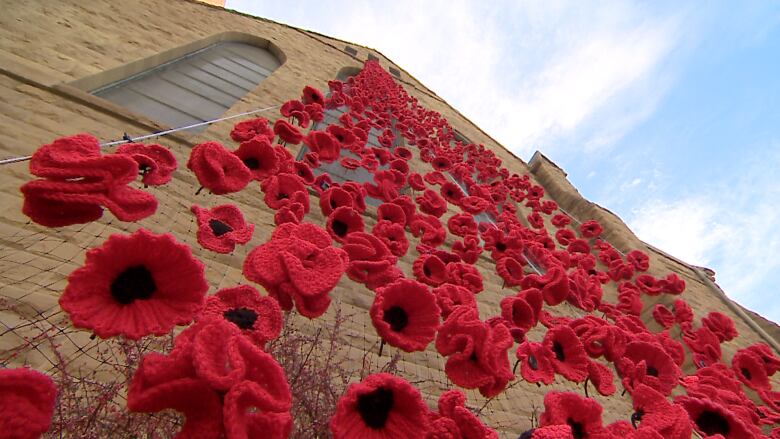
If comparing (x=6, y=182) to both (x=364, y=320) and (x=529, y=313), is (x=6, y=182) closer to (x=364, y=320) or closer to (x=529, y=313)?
(x=364, y=320)

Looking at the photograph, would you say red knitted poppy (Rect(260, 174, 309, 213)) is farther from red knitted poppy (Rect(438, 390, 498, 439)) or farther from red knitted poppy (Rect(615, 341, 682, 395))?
red knitted poppy (Rect(615, 341, 682, 395))

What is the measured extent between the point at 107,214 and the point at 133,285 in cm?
145

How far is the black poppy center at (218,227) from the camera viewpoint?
5.81 feet

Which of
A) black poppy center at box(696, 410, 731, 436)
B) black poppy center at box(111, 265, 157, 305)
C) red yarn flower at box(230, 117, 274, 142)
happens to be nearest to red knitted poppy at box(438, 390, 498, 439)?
black poppy center at box(111, 265, 157, 305)

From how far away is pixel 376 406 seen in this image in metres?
1.12

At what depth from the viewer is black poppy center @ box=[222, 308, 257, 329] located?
50.4 inches

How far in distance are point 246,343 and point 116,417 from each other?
22.3 inches

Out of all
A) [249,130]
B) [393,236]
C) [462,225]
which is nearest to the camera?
[393,236]

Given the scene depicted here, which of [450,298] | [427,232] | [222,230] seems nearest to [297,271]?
[222,230]

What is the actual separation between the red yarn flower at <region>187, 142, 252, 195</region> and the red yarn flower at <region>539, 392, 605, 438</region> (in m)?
1.73

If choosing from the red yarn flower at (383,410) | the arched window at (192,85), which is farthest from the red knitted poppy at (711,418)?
the arched window at (192,85)

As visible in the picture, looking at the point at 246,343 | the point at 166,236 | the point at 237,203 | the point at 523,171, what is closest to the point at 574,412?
the point at 246,343

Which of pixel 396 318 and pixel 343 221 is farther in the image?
pixel 343 221

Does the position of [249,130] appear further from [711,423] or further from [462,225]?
[711,423]
